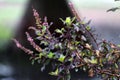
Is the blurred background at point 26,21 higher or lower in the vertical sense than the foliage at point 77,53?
higher

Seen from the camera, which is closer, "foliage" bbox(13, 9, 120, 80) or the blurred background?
"foliage" bbox(13, 9, 120, 80)

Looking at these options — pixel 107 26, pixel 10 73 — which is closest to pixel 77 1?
pixel 107 26

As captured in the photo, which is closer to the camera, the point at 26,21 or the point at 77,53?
the point at 77,53

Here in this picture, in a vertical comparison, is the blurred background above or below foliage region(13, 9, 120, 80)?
above

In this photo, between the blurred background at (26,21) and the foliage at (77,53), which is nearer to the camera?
the foliage at (77,53)

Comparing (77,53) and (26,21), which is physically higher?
(26,21)
